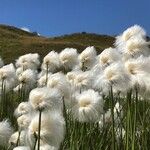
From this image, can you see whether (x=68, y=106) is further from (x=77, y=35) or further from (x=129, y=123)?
(x=77, y=35)

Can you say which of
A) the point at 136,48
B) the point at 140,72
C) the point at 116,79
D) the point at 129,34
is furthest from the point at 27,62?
the point at 140,72

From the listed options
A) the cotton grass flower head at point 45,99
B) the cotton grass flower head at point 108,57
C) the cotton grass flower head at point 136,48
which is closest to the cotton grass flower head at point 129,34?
the cotton grass flower head at point 108,57

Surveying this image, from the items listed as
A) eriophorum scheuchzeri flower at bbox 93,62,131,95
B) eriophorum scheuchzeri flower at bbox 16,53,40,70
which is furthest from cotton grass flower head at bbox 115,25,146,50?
eriophorum scheuchzeri flower at bbox 16,53,40,70

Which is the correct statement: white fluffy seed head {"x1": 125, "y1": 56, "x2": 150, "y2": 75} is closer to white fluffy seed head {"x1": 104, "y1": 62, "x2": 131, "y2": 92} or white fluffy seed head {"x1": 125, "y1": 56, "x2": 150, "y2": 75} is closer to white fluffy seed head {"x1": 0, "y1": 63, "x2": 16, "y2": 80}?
white fluffy seed head {"x1": 104, "y1": 62, "x2": 131, "y2": 92}

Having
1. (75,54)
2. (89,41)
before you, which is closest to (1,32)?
(89,41)

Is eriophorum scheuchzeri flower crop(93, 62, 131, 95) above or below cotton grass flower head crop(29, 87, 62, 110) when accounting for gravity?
above
